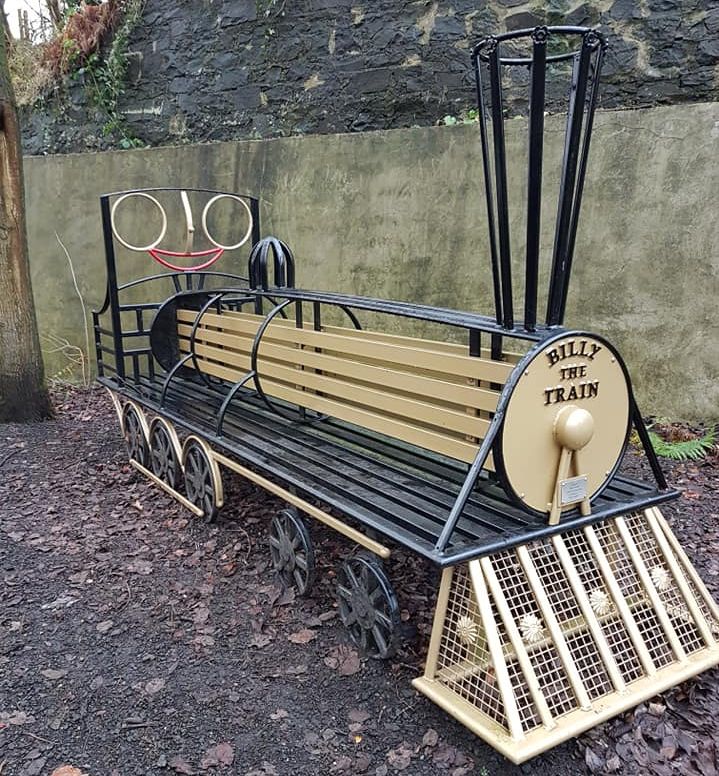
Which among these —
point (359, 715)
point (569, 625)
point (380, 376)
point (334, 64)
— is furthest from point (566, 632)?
point (334, 64)

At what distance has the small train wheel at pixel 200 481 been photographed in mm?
3967

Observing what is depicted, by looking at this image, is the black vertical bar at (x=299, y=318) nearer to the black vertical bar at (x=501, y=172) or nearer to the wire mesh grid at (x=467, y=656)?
the black vertical bar at (x=501, y=172)

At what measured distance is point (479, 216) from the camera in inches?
217

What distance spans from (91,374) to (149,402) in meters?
3.71

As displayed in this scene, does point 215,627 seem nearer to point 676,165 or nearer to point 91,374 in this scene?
point 676,165

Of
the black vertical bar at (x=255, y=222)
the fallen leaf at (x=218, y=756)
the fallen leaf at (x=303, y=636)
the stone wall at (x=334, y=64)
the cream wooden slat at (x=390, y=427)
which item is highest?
the stone wall at (x=334, y=64)

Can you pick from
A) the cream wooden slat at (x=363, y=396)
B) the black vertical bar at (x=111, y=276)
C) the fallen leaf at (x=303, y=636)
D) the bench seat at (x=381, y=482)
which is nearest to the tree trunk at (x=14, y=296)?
the black vertical bar at (x=111, y=276)

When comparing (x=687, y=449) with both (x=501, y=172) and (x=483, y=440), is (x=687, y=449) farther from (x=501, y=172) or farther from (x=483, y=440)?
(x=501, y=172)

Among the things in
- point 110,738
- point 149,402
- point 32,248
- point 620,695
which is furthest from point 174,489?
point 32,248

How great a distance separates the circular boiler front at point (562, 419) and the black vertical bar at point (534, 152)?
204 millimetres

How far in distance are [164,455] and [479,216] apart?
3.16 metres

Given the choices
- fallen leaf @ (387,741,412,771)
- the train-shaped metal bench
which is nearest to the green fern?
the train-shaped metal bench

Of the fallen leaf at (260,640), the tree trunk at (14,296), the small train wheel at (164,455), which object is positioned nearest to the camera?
the fallen leaf at (260,640)

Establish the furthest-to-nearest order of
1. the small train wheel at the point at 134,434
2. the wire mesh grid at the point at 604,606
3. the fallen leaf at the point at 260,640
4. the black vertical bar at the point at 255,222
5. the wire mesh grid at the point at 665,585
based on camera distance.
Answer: the black vertical bar at the point at 255,222 → the small train wheel at the point at 134,434 → the fallen leaf at the point at 260,640 → the wire mesh grid at the point at 665,585 → the wire mesh grid at the point at 604,606
